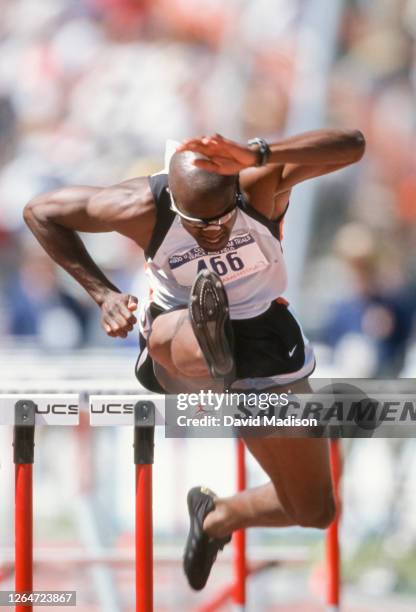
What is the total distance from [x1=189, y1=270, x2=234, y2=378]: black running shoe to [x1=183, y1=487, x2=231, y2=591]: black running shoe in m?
0.68

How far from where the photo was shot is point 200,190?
364 cm

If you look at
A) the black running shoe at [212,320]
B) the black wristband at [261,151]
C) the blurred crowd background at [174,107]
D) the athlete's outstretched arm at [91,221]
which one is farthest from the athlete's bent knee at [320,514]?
the blurred crowd background at [174,107]

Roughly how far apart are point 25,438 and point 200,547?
900mm

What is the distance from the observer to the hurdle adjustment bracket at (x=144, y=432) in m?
3.56

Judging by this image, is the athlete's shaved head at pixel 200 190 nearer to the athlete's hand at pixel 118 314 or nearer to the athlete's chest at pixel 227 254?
the athlete's chest at pixel 227 254

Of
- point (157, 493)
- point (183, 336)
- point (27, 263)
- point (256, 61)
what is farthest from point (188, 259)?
point (256, 61)

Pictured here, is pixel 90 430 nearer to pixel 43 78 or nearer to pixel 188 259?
pixel 188 259

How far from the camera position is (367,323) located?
7.01 meters

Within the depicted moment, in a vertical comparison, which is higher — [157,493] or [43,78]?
[43,78]

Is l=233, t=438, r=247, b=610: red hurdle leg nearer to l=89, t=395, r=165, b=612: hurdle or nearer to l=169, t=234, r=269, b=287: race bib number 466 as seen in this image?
l=169, t=234, r=269, b=287: race bib number 466

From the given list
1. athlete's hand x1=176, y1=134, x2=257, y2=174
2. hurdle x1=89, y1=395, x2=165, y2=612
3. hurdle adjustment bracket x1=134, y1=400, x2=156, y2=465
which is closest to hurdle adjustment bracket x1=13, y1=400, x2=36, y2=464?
hurdle x1=89, y1=395, x2=165, y2=612

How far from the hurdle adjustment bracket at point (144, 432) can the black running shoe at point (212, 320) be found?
0.28 meters

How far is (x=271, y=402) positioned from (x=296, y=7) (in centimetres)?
609

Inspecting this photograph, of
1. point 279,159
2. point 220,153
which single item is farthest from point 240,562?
point 220,153
